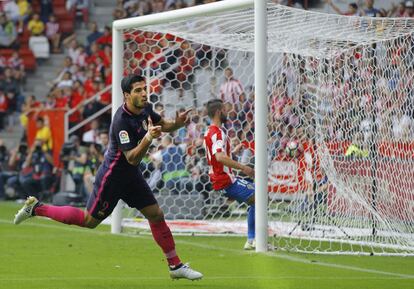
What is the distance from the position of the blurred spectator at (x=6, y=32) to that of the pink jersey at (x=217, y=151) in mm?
16679

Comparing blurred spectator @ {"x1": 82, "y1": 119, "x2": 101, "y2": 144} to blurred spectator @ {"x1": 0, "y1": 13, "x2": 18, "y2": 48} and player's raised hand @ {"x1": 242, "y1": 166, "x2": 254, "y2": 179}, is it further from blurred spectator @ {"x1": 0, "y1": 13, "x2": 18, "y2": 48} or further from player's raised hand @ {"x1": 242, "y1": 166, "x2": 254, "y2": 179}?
player's raised hand @ {"x1": 242, "y1": 166, "x2": 254, "y2": 179}

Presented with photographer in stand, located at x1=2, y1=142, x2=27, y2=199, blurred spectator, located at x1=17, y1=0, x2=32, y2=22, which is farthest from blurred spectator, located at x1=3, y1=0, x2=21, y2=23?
photographer in stand, located at x1=2, y1=142, x2=27, y2=199

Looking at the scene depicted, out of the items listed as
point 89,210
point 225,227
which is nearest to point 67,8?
point 225,227

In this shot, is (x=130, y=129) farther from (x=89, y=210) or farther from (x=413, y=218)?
(x=413, y=218)

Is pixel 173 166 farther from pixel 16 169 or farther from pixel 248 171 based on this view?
pixel 16 169

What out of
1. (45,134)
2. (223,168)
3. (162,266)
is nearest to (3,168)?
(45,134)

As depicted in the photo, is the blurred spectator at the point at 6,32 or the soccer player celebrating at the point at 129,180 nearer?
the soccer player celebrating at the point at 129,180

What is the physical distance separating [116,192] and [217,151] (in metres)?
3.42

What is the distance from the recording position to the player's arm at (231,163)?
13156 millimetres

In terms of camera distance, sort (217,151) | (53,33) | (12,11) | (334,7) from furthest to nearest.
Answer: (12,11)
(53,33)
(334,7)
(217,151)

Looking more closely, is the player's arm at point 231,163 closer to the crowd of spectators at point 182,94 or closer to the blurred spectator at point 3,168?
the crowd of spectators at point 182,94

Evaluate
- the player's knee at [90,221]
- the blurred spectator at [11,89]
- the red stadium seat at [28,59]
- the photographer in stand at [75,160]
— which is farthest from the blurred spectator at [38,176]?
the player's knee at [90,221]

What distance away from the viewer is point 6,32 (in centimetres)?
2984

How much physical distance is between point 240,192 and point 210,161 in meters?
0.55
